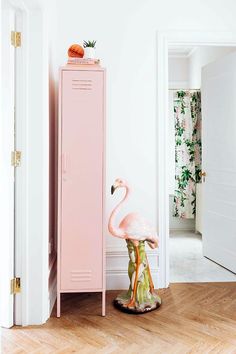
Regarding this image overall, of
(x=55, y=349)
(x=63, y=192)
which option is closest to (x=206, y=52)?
(x=63, y=192)

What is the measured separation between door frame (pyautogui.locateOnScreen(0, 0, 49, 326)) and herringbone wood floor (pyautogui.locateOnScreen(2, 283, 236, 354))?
0.65 ft

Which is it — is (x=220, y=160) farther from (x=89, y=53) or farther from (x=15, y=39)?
(x=15, y=39)

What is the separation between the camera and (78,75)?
2.56 meters

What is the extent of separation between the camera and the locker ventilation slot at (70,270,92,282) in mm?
2596

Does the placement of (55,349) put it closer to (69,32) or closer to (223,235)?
(223,235)

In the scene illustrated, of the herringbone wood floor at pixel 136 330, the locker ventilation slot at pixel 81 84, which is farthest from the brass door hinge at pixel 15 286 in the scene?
the locker ventilation slot at pixel 81 84

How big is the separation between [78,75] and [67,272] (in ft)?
4.64

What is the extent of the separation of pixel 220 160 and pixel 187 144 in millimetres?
1710

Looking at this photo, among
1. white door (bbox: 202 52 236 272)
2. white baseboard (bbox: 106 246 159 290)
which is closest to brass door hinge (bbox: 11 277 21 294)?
white baseboard (bbox: 106 246 159 290)

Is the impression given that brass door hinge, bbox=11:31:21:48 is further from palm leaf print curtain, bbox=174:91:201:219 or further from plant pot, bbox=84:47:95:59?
palm leaf print curtain, bbox=174:91:201:219

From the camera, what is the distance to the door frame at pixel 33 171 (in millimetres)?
2443

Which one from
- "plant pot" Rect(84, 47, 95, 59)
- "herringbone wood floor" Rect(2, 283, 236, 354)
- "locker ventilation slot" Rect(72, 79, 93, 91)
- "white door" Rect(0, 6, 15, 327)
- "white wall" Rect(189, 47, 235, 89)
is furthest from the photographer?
"white wall" Rect(189, 47, 235, 89)

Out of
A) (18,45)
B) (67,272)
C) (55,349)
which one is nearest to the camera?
(55,349)

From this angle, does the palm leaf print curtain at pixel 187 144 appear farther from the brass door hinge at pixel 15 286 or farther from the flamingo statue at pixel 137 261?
the brass door hinge at pixel 15 286
